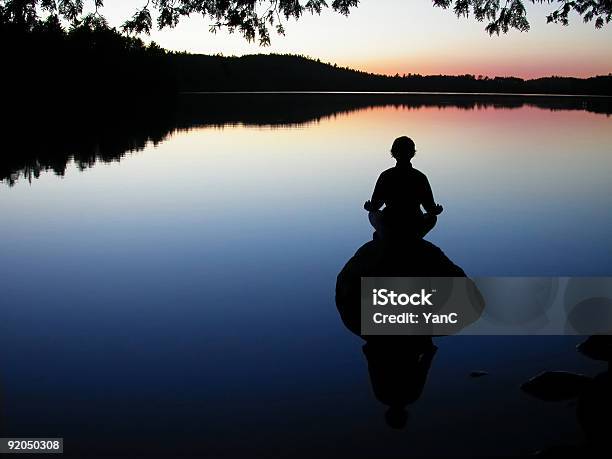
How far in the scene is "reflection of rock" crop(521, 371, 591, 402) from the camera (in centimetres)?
721

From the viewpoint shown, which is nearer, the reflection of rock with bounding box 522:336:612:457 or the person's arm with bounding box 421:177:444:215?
the reflection of rock with bounding box 522:336:612:457

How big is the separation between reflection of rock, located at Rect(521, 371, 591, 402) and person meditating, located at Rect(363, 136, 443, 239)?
9.20 ft

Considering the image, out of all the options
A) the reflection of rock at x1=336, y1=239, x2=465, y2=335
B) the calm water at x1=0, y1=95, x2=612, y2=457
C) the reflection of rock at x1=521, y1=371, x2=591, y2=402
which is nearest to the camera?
the calm water at x1=0, y1=95, x2=612, y2=457

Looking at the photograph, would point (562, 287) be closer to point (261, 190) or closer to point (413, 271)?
point (413, 271)


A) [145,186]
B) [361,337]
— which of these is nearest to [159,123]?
[145,186]

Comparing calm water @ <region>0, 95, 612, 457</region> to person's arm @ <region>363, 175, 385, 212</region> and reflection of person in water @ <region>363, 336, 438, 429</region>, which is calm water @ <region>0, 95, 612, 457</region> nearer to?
reflection of person in water @ <region>363, 336, 438, 429</region>

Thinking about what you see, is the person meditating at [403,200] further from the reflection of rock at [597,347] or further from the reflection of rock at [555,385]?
the reflection of rock at [597,347]

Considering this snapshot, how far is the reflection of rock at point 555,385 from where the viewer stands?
23.6 ft

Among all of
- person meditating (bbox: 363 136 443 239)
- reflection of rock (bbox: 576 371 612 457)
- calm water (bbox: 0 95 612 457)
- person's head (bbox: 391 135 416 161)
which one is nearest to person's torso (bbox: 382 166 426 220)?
person meditating (bbox: 363 136 443 239)

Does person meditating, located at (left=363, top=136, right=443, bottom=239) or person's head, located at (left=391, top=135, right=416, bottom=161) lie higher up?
person's head, located at (left=391, top=135, right=416, bottom=161)

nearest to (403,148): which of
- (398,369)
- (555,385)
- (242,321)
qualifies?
(398,369)

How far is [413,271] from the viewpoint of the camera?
9.02 meters

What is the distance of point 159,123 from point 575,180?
61.3 meters

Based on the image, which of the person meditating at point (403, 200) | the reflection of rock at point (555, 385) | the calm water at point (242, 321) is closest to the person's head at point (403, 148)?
the person meditating at point (403, 200)
